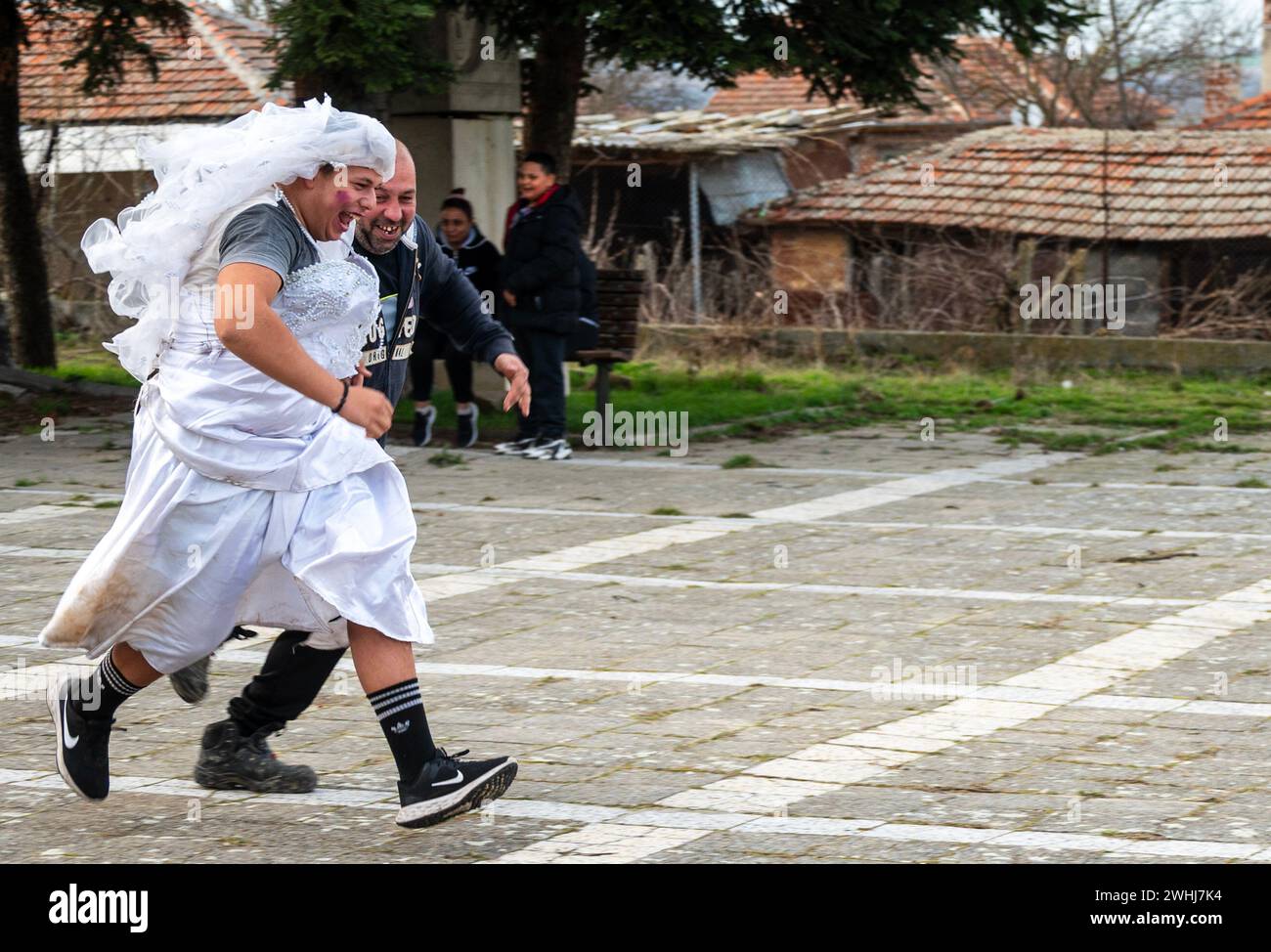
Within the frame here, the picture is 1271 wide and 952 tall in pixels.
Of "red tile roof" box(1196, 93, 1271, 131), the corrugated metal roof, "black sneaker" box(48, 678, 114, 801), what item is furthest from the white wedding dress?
"red tile roof" box(1196, 93, 1271, 131)

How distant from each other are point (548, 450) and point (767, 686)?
20.5 feet

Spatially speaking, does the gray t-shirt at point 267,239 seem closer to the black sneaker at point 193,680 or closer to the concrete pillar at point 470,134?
the black sneaker at point 193,680

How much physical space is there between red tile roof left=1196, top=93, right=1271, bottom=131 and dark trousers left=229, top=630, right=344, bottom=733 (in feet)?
88.8

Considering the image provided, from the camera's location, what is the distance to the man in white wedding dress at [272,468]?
4621 mm

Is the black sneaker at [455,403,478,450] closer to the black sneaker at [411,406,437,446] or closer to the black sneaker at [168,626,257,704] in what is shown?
the black sneaker at [411,406,437,446]

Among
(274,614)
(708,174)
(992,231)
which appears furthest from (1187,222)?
(274,614)

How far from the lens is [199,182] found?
15.4 feet

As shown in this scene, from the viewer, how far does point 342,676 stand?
6.62 metres

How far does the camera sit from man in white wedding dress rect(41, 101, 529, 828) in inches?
182

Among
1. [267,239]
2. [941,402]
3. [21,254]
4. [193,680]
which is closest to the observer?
[267,239]

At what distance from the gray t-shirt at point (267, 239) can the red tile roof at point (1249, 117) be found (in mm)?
27271

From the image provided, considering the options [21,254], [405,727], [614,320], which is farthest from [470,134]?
A: [405,727]

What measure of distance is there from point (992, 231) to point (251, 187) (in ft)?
68.2

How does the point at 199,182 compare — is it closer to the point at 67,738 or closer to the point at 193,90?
the point at 67,738
